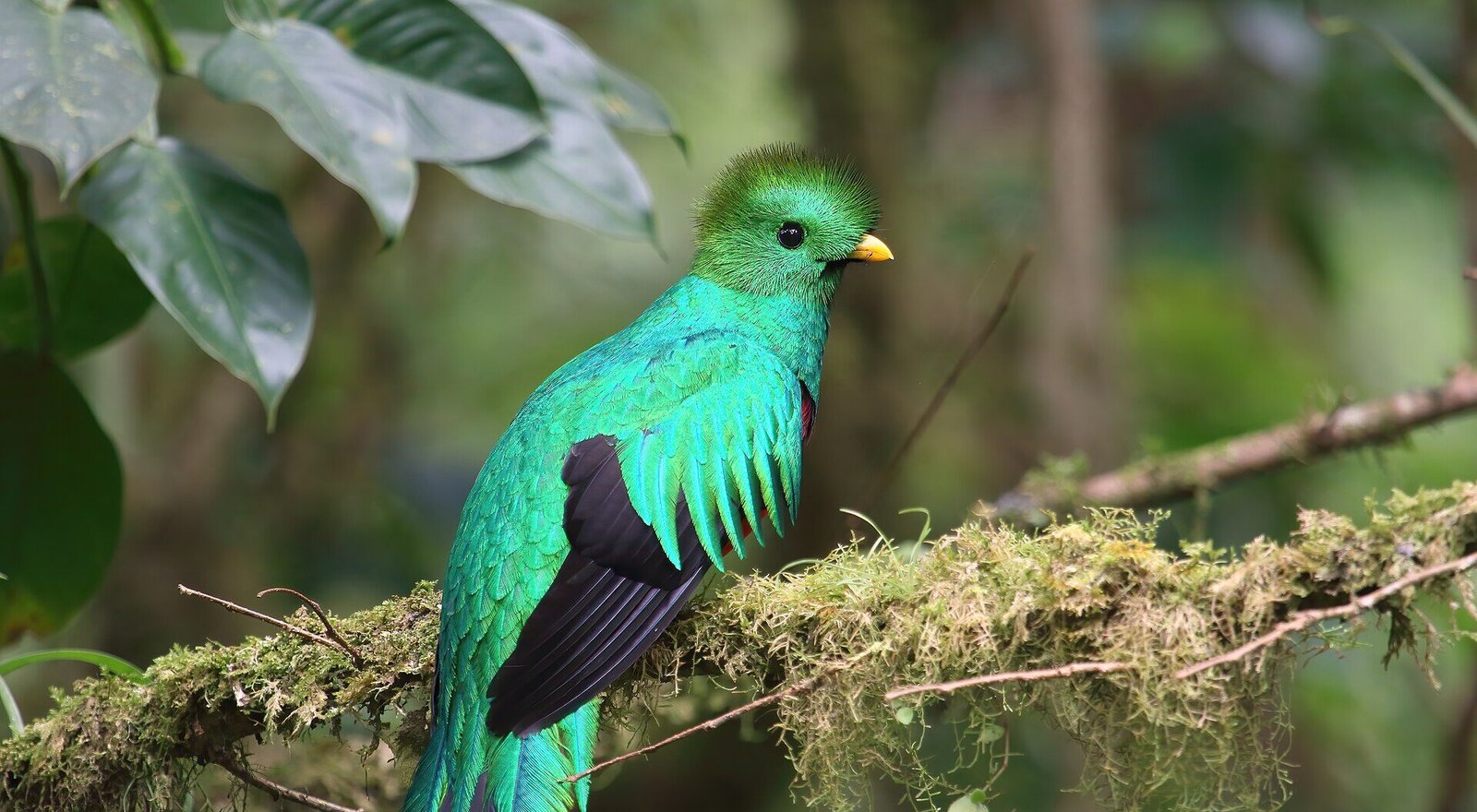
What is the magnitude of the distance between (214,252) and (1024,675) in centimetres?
188

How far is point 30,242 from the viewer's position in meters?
2.96

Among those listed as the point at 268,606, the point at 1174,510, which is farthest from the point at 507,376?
the point at 1174,510

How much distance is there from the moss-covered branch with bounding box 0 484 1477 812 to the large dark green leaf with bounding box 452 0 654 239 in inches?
39.8

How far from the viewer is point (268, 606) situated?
5832 millimetres

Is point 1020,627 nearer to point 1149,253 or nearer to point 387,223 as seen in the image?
point 387,223

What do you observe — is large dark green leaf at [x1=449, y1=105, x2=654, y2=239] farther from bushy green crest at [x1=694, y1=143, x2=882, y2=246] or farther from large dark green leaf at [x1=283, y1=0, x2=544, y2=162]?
bushy green crest at [x1=694, y1=143, x2=882, y2=246]

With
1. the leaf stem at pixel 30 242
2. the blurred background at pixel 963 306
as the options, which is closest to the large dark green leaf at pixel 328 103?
the leaf stem at pixel 30 242

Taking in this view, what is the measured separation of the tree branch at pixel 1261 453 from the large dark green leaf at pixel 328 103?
6.17ft

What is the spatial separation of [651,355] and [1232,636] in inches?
56.3

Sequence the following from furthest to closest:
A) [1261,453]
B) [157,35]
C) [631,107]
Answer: [1261,453]
[631,107]
[157,35]

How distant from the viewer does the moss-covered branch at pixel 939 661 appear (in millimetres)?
2096

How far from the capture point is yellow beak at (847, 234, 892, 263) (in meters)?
3.52

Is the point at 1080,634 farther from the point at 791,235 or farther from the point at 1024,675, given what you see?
the point at 791,235

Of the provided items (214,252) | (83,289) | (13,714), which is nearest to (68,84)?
(214,252)
